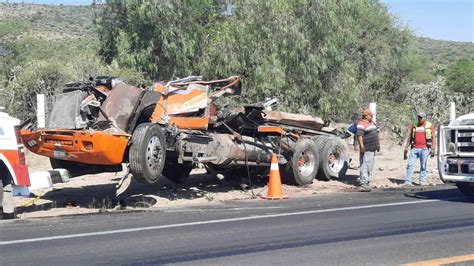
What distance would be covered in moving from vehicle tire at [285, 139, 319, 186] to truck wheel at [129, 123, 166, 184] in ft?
12.9

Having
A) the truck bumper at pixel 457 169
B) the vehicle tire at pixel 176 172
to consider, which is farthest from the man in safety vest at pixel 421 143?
the vehicle tire at pixel 176 172

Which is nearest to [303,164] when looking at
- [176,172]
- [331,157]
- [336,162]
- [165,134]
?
[331,157]

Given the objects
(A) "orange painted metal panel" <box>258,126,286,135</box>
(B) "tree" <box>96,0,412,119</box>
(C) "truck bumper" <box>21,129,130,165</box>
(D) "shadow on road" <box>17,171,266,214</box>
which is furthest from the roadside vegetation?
(C) "truck bumper" <box>21,129,130,165</box>

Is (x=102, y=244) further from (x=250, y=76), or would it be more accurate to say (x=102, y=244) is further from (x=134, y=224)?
(x=250, y=76)

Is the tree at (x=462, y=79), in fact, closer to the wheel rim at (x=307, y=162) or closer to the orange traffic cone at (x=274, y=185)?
the wheel rim at (x=307, y=162)

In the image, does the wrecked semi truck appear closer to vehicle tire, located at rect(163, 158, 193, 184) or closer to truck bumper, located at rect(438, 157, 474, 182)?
vehicle tire, located at rect(163, 158, 193, 184)

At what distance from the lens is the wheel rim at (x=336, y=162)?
16.6 metres

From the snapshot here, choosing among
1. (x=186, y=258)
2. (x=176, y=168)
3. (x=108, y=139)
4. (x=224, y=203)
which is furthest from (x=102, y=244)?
(x=176, y=168)

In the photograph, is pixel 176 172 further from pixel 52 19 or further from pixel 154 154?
pixel 52 19

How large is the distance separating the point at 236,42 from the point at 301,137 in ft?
24.1

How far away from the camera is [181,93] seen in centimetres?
1325

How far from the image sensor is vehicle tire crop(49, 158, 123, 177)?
12.6m

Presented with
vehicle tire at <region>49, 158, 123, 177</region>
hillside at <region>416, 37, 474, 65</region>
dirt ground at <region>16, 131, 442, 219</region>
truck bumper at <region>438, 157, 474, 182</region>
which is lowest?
dirt ground at <region>16, 131, 442, 219</region>

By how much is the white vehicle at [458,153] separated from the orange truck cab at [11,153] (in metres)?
7.36
